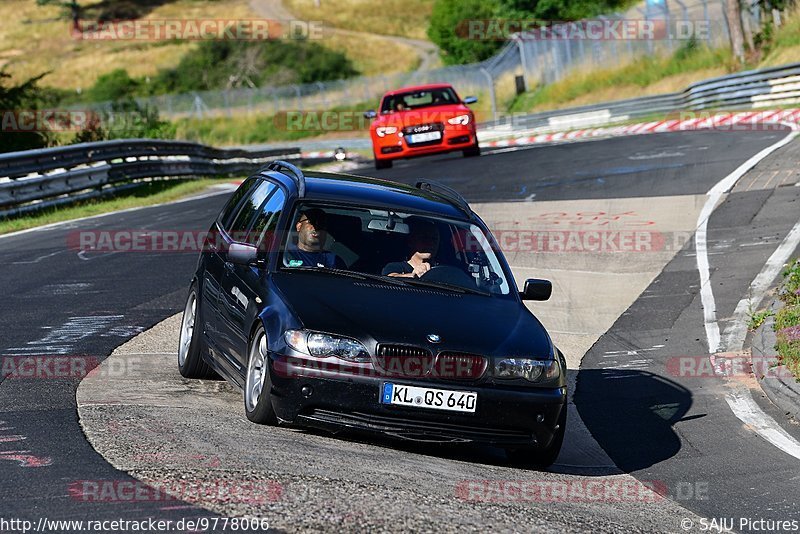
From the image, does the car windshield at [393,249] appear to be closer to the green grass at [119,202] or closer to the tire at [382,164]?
the green grass at [119,202]

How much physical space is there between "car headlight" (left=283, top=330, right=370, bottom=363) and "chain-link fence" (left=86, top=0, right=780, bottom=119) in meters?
38.8

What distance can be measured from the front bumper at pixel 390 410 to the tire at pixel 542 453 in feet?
0.66

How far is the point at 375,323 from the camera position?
23.8 ft

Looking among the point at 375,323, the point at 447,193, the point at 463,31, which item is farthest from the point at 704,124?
the point at 463,31

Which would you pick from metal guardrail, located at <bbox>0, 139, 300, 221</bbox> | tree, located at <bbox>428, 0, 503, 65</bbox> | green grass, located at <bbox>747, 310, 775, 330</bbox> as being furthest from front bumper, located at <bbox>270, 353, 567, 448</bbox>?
tree, located at <bbox>428, 0, 503, 65</bbox>

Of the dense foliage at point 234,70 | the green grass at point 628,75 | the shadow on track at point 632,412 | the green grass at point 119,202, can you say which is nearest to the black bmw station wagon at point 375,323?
the shadow on track at point 632,412

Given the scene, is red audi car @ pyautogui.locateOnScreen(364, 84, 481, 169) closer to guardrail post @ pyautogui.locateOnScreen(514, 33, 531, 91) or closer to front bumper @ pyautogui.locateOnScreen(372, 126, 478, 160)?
front bumper @ pyautogui.locateOnScreen(372, 126, 478, 160)

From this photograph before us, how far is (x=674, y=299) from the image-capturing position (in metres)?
13.5

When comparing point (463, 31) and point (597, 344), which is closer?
point (597, 344)

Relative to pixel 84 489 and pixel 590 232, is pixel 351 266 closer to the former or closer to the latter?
pixel 84 489

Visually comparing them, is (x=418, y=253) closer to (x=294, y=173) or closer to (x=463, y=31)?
(x=294, y=173)

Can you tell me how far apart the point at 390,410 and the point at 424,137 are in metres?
20.9

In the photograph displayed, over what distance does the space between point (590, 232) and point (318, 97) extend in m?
52.6

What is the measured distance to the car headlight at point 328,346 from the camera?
23.2ft
